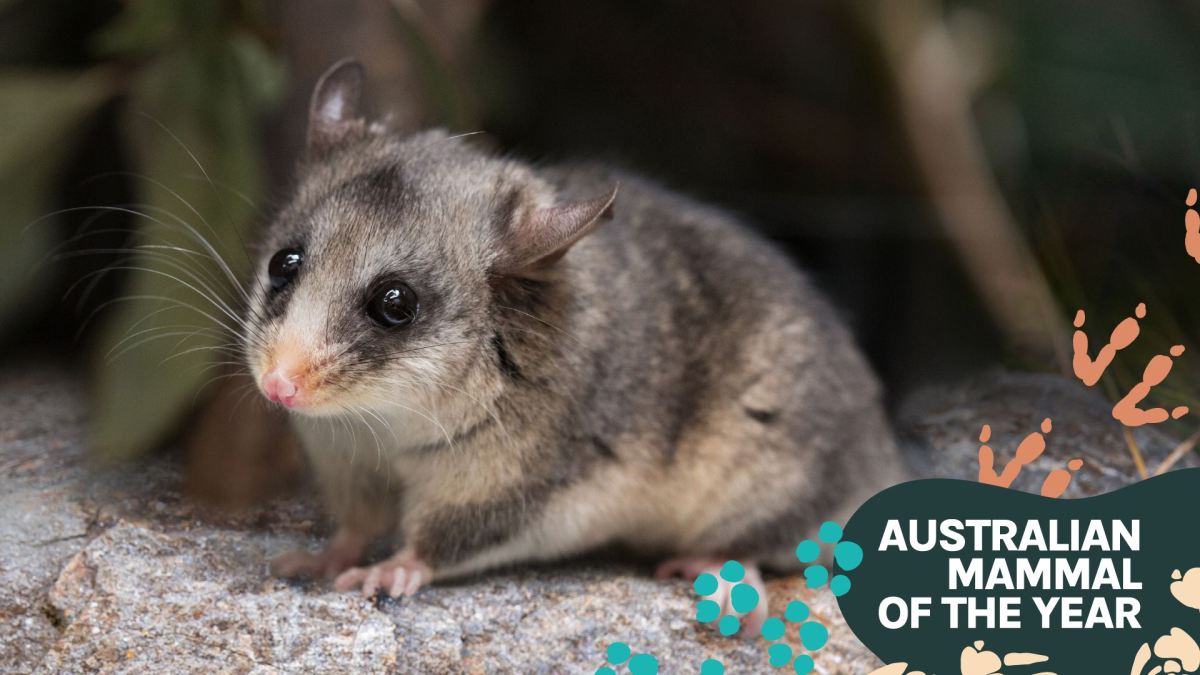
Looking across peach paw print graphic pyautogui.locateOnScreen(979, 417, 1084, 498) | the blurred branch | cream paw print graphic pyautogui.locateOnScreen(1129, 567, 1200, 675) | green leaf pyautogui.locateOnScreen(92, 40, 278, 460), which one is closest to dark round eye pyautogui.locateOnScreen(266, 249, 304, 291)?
green leaf pyautogui.locateOnScreen(92, 40, 278, 460)

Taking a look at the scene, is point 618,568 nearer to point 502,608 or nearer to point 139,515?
point 502,608

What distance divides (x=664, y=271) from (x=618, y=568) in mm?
870

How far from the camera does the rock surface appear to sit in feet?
9.18

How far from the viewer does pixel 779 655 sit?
323cm

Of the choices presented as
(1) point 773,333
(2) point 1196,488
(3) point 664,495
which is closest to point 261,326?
(3) point 664,495

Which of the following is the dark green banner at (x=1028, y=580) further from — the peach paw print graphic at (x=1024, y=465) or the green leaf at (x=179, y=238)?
the green leaf at (x=179, y=238)

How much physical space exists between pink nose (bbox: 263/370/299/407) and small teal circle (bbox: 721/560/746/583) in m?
1.29

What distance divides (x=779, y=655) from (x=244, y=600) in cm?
131

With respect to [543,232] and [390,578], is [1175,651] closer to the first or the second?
[543,232]

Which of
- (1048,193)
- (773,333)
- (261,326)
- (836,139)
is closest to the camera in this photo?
(261,326)

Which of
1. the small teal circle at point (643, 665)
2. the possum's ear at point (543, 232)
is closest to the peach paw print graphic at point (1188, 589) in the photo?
the small teal circle at point (643, 665)

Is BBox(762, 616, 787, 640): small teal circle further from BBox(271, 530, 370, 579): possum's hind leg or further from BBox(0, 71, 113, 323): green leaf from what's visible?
BBox(0, 71, 113, 323): green leaf

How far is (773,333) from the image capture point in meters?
3.80

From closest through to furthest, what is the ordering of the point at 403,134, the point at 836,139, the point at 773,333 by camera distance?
1. the point at 403,134
2. the point at 773,333
3. the point at 836,139
